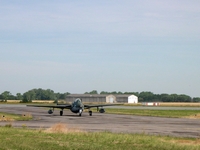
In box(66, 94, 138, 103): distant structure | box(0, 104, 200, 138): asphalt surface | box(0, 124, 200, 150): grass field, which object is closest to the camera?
box(0, 124, 200, 150): grass field

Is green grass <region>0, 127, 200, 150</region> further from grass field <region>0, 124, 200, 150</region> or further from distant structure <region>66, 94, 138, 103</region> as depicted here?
distant structure <region>66, 94, 138, 103</region>

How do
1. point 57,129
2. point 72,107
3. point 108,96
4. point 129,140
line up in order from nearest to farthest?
point 129,140
point 57,129
point 72,107
point 108,96

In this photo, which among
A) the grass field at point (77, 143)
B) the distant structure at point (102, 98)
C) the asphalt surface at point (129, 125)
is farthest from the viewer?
the distant structure at point (102, 98)

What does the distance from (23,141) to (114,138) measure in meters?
5.50

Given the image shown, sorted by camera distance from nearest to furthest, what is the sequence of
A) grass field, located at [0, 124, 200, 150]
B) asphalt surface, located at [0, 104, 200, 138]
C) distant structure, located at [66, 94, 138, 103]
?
1. grass field, located at [0, 124, 200, 150]
2. asphalt surface, located at [0, 104, 200, 138]
3. distant structure, located at [66, 94, 138, 103]

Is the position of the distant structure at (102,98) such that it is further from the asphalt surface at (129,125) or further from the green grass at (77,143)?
the green grass at (77,143)

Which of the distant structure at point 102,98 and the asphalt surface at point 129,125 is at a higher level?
the distant structure at point 102,98

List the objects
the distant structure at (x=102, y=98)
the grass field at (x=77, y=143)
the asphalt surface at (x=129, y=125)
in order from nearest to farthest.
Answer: the grass field at (x=77, y=143)
the asphalt surface at (x=129, y=125)
the distant structure at (x=102, y=98)

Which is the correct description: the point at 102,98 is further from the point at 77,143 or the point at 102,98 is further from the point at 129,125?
the point at 77,143

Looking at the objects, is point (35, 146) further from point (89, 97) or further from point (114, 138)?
point (89, 97)

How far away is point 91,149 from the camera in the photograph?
18453 mm

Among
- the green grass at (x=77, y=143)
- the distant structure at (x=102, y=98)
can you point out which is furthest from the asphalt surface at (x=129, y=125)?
the distant structure at (x=102, y=98)

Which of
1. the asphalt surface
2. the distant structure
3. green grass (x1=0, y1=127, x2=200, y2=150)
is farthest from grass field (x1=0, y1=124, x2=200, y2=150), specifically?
the distant structure

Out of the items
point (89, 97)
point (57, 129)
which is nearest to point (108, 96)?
point (89, 97)
